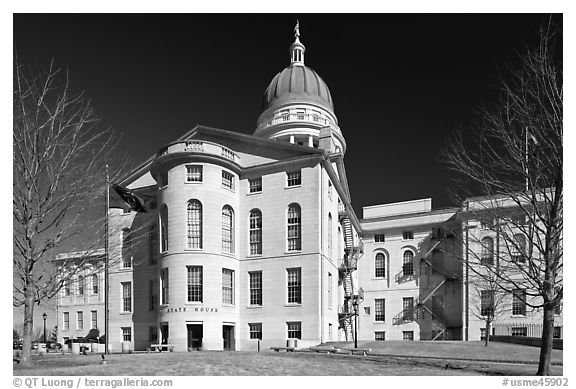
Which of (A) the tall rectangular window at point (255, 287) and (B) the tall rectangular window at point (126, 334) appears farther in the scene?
(B) the tall rectangular window at point (126, 334)

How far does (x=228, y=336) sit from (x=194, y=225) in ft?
30.7

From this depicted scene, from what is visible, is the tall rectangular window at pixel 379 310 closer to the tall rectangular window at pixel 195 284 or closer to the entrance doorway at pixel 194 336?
the entrance doorway at pixel 194 336

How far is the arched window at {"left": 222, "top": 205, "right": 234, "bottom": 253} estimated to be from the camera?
43.1m

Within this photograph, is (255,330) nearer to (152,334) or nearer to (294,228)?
(294,228)

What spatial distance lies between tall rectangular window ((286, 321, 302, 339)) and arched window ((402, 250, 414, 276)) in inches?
1046

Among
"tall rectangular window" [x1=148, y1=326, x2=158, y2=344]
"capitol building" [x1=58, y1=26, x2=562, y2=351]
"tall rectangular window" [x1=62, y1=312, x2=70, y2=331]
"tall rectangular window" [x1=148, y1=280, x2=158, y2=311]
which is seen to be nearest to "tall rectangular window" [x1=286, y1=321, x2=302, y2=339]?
"capitol building" [x1=58, y1=26, x2=562, y2=351]

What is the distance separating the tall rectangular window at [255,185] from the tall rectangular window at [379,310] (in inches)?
1072

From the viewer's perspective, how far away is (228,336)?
140ft

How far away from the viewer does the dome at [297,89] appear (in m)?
70.8

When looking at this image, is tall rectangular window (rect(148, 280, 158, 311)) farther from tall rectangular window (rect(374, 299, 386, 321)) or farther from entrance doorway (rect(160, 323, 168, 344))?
tall rectangular window (rect(374, 299, 386, 321))

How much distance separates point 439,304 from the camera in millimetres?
62156

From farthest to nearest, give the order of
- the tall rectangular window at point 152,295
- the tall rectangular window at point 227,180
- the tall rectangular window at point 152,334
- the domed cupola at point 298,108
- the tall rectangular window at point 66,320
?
the domed cupola at point 298,108, the tall rectangular window at point 66,320, the tall rectangular window at point 152,295, the tall rectangular window at point 152,334, the tall rectangular window at point 227,180

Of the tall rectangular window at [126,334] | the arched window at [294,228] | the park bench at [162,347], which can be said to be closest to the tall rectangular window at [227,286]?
the arched window at [294,228]

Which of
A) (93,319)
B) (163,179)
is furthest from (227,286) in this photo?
(93,319)
